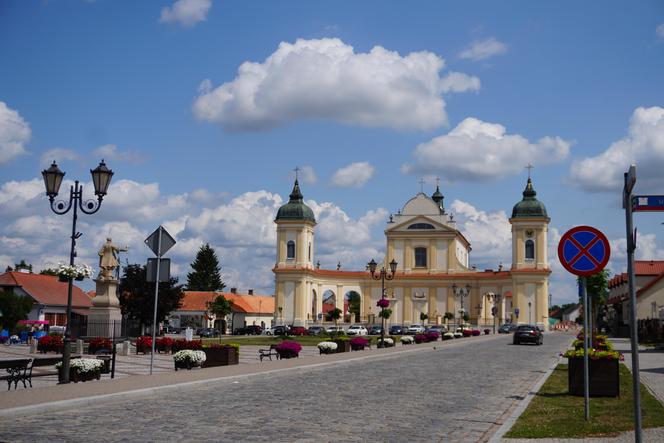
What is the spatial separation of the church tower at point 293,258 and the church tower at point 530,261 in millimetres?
27018

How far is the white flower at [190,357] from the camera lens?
21.4 m

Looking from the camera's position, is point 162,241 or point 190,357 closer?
point 162,241

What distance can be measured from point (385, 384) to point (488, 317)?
87275mm

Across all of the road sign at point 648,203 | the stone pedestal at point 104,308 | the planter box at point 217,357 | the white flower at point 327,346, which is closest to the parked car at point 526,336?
the white flower at point 327,346

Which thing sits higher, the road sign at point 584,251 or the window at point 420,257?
the window at point 420,257

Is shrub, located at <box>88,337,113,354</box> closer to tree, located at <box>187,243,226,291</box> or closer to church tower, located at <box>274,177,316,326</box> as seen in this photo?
church tower, located at <box>274,177,316,326</box>

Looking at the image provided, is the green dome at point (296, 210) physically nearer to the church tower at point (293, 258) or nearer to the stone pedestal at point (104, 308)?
the church tower at point (293, 258)

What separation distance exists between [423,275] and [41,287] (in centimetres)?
4983

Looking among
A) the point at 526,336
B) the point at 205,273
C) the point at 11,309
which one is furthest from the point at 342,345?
the point at 205,273

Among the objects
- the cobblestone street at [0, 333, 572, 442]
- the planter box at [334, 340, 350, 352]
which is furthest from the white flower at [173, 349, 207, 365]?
the planter box at [334, 340, 350, 352]

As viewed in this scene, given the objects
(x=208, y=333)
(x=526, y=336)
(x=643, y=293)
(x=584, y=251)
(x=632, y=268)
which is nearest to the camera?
(x=632, y=268)

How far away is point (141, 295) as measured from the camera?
66.8m

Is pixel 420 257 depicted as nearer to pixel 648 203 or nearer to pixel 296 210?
pixel 296 210

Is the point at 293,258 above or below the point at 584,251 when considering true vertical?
above
